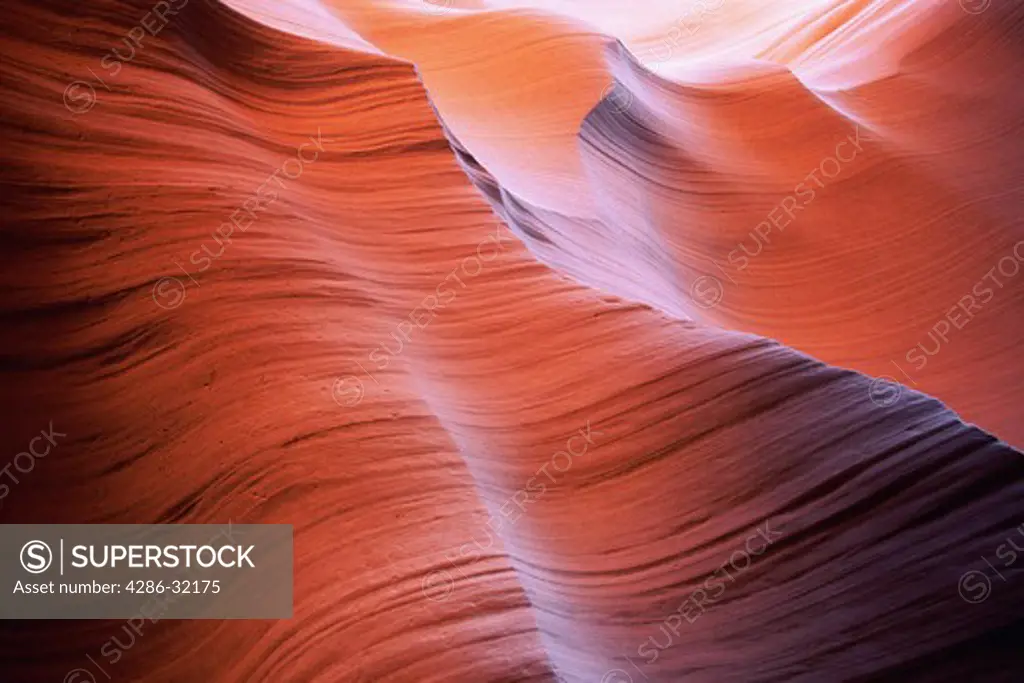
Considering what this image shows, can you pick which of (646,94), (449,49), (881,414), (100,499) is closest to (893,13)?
(646,94)

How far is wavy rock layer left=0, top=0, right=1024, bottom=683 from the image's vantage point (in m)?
2.14

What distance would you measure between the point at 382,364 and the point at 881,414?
174 cm

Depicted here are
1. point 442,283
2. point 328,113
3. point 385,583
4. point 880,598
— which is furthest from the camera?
point 328,113

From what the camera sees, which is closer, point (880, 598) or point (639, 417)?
point (880, 598)

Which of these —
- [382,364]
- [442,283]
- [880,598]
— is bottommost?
[880,598]

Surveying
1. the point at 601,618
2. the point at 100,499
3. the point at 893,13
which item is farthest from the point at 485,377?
the point at 893,13

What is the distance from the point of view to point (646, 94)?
17.9ft

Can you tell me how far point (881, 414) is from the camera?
282 centimetres

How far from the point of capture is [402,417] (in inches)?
94.0

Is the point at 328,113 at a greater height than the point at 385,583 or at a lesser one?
greater

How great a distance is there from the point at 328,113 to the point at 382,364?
1.35m

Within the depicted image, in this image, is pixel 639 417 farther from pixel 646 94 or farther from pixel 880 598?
pixel 646 94

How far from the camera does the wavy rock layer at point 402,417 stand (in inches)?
84.4

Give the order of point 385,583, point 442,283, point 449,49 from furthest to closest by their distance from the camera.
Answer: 1. point 449,49
2. point 442,283
3. point 385,583
